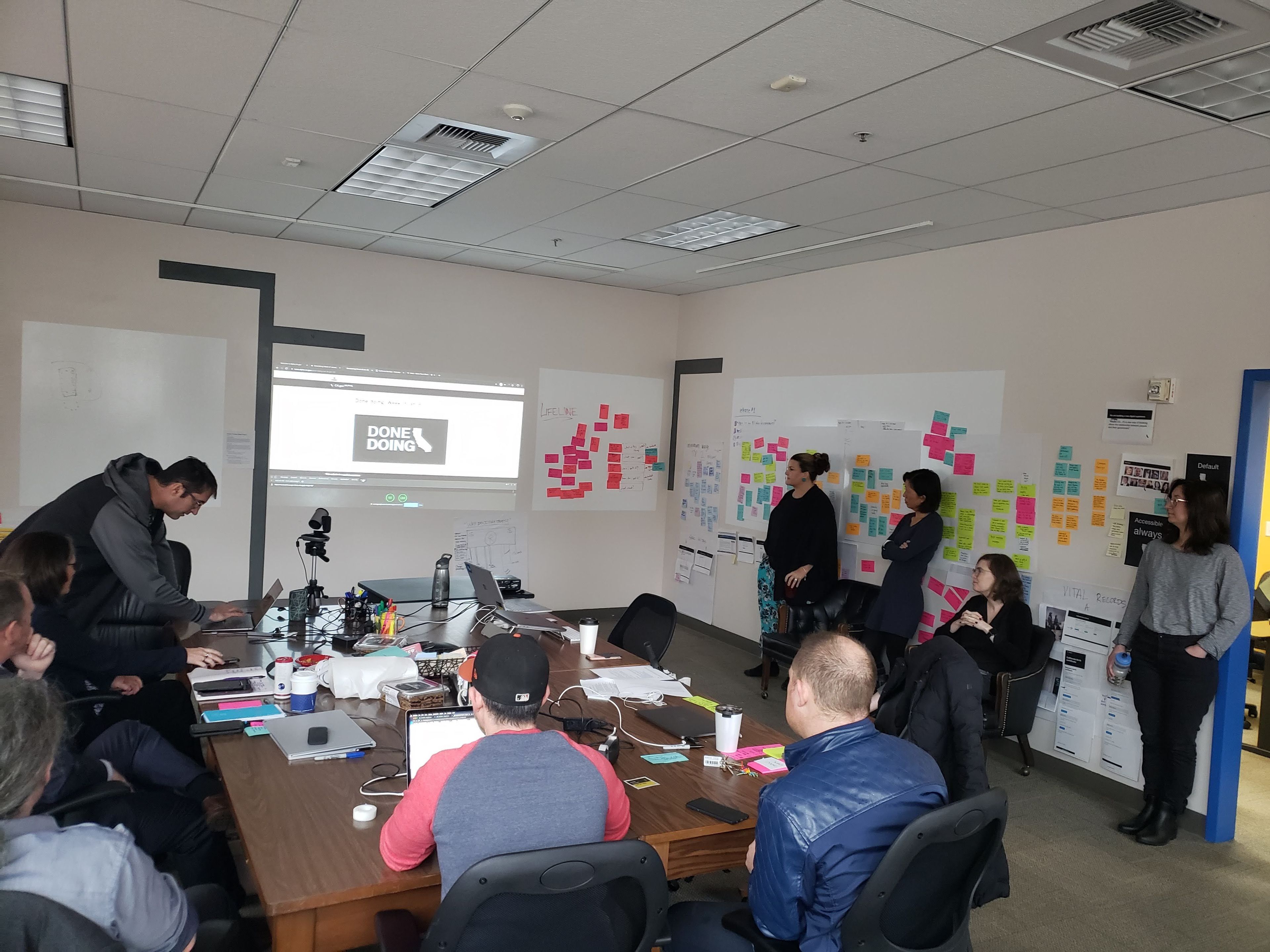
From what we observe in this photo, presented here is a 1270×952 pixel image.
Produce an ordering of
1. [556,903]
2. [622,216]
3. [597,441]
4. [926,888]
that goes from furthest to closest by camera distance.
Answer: [597,441], [622,216], [926,888], [556,903]

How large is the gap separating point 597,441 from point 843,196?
371 centimetres

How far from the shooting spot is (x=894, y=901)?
1775mm

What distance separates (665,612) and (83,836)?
9.63 feet

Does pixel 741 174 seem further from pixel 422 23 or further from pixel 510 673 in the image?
pixel 510 673

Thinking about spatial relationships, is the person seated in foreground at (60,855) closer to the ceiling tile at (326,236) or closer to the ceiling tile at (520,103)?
the ceiling tile at (520,103)

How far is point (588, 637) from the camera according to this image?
3.74 meters

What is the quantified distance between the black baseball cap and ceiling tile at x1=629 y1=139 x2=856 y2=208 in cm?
254

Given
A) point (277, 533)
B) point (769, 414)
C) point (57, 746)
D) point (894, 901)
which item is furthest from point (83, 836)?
point (769, 414)

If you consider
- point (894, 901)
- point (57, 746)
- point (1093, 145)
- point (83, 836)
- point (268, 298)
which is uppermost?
point (1093, 145)

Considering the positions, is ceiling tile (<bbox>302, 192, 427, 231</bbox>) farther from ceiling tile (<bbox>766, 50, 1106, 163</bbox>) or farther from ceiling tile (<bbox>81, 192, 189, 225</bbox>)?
ceiling tile (<bbox>766, 50, 1106, 163</bbox>)

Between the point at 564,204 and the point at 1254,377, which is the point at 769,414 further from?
the point at 1254,377

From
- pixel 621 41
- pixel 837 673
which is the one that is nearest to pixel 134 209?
pixel 621 41

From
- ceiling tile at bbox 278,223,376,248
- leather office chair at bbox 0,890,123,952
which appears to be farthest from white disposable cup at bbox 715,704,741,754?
ceiling tile at bbox 278,223,376,248

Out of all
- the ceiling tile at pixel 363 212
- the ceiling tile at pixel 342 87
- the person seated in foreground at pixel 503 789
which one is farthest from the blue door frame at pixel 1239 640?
the ceiling tile at pixel 363 212
